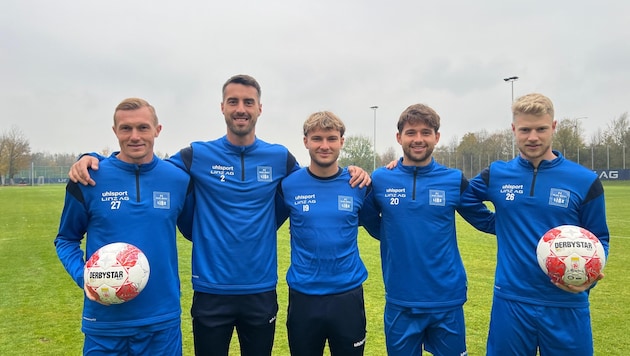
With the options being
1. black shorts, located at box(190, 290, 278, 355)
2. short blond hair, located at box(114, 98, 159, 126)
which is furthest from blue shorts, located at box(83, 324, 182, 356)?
short blond hair, located at box(114, 98, 159, 126)

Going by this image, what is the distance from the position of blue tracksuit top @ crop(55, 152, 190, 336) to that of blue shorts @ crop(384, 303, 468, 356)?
1.69 metres

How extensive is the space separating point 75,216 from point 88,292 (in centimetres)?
63

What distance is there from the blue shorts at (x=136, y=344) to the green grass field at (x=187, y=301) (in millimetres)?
2191

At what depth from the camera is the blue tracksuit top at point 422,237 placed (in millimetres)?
3500

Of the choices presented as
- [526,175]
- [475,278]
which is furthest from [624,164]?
[526,175]

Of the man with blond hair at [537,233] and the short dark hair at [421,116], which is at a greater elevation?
the short dark hair at [421,116]

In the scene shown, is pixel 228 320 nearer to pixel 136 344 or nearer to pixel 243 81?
pixel 136 344

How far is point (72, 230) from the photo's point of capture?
3.31 m

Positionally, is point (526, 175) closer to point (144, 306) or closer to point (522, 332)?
point (522, 332)

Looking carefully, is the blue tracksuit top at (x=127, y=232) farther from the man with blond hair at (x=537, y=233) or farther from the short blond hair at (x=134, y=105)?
the man with blond hair at (x=537, y=233)

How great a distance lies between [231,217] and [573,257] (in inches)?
97.1

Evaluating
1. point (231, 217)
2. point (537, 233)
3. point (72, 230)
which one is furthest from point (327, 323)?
point (72, 230)

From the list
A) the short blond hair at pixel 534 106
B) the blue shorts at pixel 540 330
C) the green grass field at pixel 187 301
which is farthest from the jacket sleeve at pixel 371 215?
the green grass field at pixel 187 301

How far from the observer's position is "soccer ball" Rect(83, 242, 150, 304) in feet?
9.31
